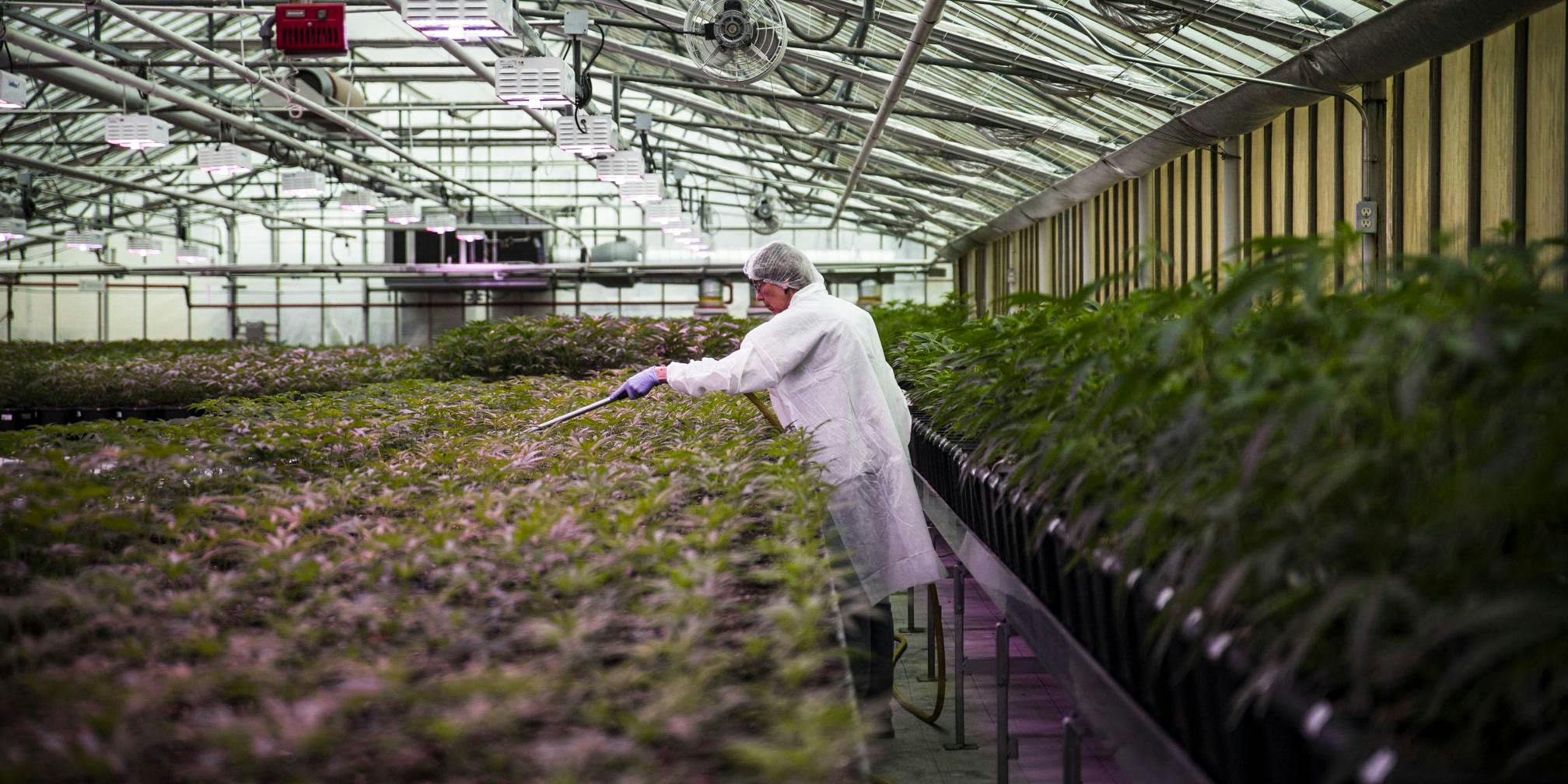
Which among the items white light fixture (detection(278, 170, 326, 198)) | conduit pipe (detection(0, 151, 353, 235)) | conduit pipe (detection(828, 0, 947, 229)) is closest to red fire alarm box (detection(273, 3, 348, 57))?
conduit pipe (detection(828, 0, 947, 229))

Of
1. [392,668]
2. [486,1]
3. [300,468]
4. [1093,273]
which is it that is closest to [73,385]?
[486,1]

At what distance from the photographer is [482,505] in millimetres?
1703

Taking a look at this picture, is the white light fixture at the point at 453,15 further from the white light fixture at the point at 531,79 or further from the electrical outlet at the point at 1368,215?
the electrical outlet at the point at 1368,215

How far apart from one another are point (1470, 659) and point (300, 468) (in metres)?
2.12

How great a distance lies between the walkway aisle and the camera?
3199 mm

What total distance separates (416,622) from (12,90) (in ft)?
23.3

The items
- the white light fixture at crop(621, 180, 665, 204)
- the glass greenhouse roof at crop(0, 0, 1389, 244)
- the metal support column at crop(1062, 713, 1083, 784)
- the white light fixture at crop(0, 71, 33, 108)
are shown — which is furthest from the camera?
the white light fixture at crop(621, 180, 665, 204)

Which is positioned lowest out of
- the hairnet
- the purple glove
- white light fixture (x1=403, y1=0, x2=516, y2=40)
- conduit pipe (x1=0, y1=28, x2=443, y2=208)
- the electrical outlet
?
the purple glove

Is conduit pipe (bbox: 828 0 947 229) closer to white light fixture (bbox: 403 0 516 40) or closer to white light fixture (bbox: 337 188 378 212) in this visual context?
white light fixture (bbox: 403 0 516 40)

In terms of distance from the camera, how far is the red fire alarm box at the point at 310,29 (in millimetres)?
5543

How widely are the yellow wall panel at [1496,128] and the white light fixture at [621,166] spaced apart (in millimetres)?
4998

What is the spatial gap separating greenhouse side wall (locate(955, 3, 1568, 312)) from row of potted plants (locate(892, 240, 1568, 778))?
0.19 metres

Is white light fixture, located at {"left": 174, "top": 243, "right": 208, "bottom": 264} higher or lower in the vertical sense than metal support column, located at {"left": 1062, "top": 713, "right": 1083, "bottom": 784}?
higher

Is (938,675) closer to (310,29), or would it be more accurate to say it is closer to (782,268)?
(782,268)
